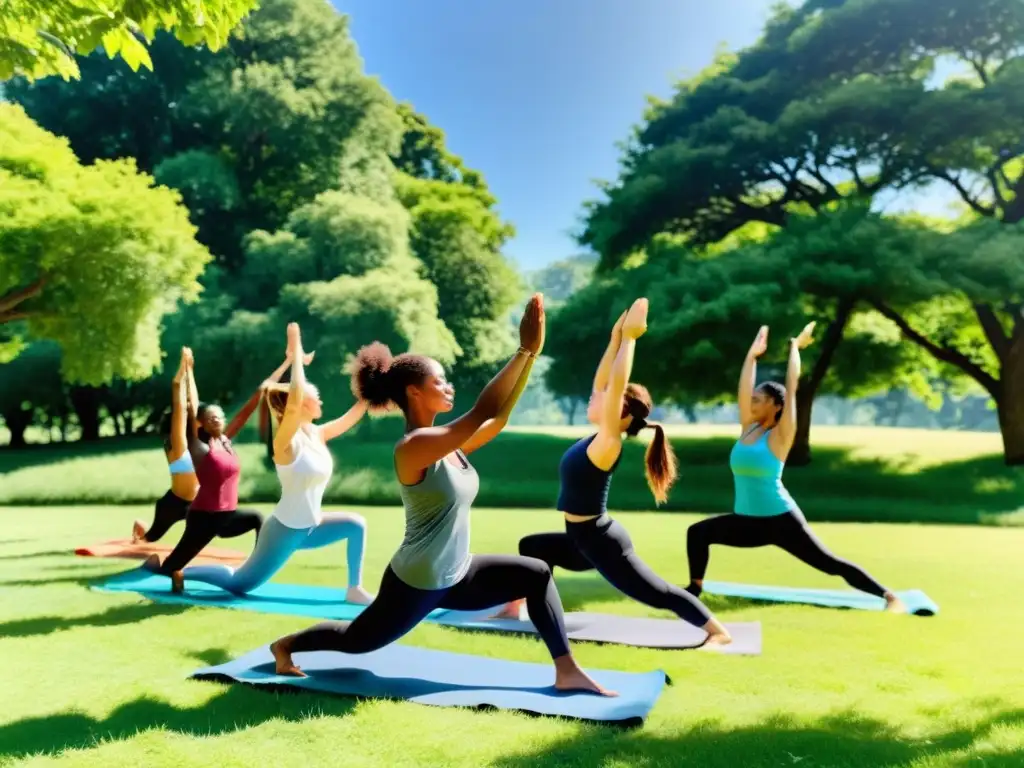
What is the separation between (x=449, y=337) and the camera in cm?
2817

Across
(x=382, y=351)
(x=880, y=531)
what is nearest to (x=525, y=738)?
(x=382, y=351)

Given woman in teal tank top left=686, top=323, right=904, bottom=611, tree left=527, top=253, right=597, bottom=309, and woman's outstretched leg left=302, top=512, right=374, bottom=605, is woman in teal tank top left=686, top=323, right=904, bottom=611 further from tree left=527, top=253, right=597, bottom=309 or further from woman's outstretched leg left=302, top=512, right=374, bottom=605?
tree left=527, top=253, right=597, bottom=309

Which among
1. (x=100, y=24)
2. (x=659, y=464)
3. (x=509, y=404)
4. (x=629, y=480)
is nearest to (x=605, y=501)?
(x=659, y=464)

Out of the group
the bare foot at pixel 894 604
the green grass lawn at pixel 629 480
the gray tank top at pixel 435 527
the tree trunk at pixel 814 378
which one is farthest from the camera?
the tree trunk at pixel 814 378

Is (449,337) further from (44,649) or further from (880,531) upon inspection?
(44,649)

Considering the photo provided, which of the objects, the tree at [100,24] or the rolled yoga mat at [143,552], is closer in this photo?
the tree at [100,24]

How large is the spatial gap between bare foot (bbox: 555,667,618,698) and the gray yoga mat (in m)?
1.32

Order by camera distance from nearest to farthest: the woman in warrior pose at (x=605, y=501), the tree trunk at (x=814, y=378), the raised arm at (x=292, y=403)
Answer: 1. the woman in warrior pose at (x=605, y=501)
2. the raised arm at (x=292, y=403)
3. the tree trunk at (x=814, y=378)

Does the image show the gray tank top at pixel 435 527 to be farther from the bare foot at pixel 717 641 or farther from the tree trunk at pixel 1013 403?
the tree trunk at pixel 1013 403

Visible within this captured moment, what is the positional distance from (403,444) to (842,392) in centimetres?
2440

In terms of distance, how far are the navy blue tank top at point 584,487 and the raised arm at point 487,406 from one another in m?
1.80

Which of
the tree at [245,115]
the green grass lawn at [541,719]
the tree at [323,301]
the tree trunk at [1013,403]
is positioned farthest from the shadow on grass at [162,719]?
the tree at [245,115]

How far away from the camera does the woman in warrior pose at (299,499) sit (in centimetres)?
629

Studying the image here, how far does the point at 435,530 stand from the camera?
404cm
